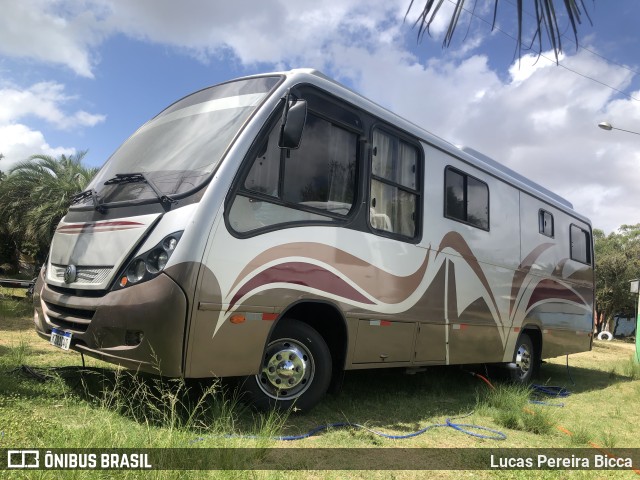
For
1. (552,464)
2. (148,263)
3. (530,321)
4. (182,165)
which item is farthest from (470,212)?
(148,263)

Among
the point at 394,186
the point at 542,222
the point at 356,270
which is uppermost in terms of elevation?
the point at 542,222

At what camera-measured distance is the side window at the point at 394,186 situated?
224 inches

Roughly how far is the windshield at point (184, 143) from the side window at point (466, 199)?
3.06m

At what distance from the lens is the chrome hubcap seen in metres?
4.62

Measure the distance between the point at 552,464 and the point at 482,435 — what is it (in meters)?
0.81

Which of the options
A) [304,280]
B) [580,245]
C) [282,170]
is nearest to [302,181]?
[282,170]

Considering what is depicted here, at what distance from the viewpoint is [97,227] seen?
179 inches

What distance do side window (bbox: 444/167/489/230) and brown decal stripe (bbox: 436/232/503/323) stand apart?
27 centimetres

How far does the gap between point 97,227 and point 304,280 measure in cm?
189

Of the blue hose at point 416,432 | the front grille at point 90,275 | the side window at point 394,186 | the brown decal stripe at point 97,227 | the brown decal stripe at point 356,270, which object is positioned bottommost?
the blue hose at point 416,432

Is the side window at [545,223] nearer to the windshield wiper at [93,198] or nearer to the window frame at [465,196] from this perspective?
the window frame at [465,196]

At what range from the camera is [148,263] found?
401 cm

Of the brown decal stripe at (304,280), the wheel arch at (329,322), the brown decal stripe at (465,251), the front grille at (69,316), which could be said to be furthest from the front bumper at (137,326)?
the brown decal stripe at (465,251)

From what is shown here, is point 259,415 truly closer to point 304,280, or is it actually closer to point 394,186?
point 304,280
